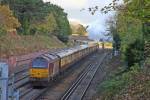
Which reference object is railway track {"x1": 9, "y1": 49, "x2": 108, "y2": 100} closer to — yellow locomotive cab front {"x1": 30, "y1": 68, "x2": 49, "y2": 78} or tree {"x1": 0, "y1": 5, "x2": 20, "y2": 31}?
yellow locomotive cab front {"x1": 30, "y1": 68, "x2": 49, "y2": 78}

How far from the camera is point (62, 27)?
127m

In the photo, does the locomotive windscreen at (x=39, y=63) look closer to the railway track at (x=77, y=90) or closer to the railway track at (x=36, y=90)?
the railway track at (x=36, y=90)

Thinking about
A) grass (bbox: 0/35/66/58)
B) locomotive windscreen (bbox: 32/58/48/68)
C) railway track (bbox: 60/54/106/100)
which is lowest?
railway track (bbox: 60/54/106/100)

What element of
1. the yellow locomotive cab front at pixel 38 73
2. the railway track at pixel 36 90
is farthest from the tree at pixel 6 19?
the yellow locomotive cab front at pixel 38 73

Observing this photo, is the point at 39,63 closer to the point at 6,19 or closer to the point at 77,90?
the point at 77,90

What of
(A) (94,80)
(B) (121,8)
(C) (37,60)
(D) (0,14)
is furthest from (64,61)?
(B) (121,8)

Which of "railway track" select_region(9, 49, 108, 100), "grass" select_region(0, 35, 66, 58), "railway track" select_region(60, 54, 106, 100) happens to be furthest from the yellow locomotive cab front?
"grass" select_region(0, 35, 66, 58)

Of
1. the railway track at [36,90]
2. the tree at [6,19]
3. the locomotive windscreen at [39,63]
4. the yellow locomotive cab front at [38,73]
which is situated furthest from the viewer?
the tree at [6,19]

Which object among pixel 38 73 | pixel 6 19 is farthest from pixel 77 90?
pixel 6 19

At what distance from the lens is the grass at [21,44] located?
65.5m

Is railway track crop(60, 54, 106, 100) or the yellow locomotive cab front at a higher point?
the yellow locomotive cab front

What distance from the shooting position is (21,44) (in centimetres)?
7888

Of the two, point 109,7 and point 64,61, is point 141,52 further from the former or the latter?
point 109,7

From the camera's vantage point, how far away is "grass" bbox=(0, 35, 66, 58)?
6549 cm
